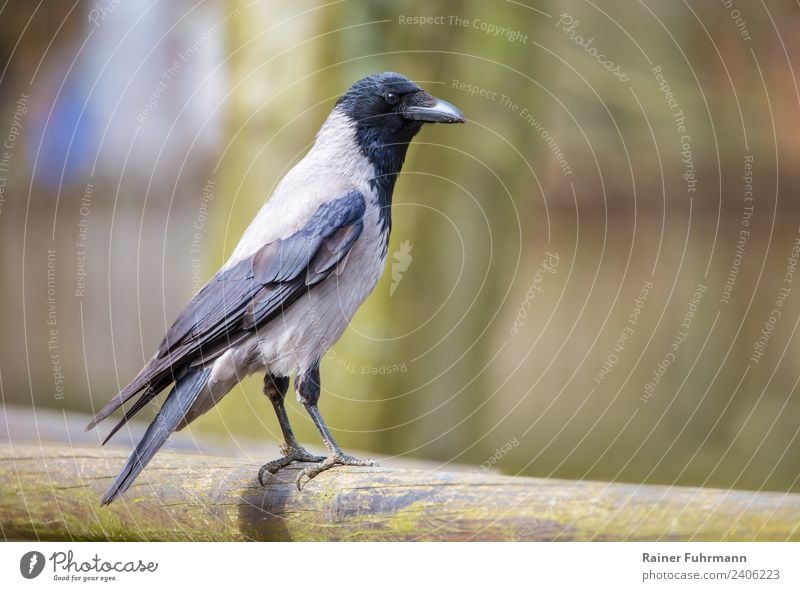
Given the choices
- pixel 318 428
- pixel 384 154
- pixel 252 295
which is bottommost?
pixel 318 428

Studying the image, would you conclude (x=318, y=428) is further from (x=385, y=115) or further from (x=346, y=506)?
(x=385, y=115)

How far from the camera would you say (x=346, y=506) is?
1725 millimetres

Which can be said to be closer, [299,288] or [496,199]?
[299,288]

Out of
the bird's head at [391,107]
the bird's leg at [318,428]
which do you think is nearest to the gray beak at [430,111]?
the bird's head at [391,107]

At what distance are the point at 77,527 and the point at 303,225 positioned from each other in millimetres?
805

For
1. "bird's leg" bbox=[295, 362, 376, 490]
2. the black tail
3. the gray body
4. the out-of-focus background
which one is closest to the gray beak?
the gray body

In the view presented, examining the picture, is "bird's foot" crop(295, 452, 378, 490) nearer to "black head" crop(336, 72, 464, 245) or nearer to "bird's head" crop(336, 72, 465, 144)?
"black head" crop(336, 72, 464, 245)

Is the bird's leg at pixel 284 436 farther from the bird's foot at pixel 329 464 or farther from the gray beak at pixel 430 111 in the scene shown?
the gray beak at pixel 430 111

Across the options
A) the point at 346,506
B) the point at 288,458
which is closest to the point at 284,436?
the point at 288,458

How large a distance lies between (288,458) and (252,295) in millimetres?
356

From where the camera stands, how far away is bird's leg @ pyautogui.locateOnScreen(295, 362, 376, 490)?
1.79 metres

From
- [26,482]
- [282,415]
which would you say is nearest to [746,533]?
[282,415]

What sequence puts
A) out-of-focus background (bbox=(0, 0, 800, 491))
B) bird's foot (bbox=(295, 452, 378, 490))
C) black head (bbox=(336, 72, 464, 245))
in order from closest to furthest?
bird's foot (bbox=(295, 452, 378, 490))
black head (bbox=(336, 72, 464, 245))
out-of-focus background (bbox=(0, 0, 800, 491))

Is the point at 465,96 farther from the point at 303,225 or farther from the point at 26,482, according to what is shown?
the point at 26,482
